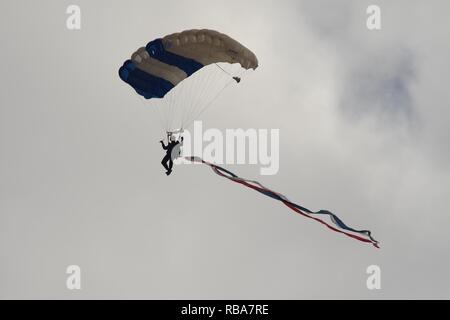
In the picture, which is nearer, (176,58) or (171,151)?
(171,151)

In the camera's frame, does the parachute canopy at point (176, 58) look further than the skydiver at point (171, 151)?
No

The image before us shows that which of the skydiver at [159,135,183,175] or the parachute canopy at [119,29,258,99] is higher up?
the parachute canopy at [119,29,258,99]

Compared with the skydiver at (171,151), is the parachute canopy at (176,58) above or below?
above

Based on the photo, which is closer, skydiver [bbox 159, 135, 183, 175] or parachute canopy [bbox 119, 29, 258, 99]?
parachute canopy [bbox 119, 29, 258, 99]

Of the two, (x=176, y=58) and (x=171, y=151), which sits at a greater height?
(x=176, y=58)
